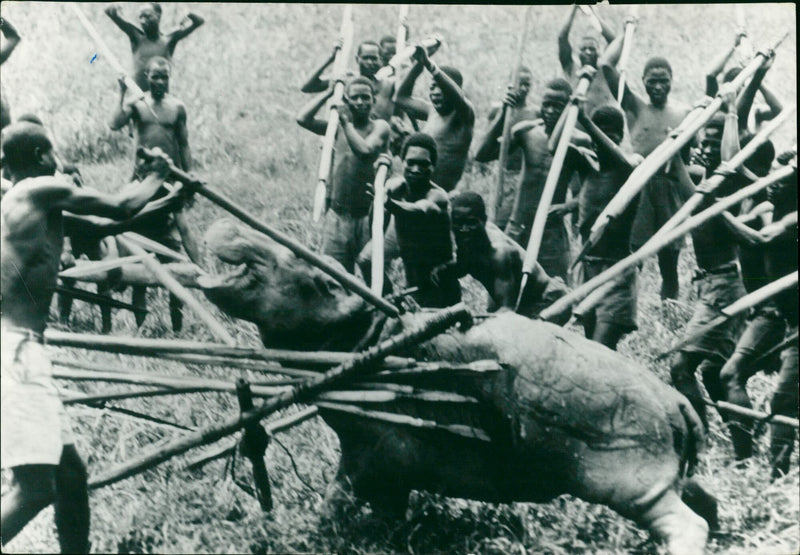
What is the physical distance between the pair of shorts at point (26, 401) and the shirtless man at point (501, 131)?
3888mm

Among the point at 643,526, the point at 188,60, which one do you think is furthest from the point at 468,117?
the point at 643,526

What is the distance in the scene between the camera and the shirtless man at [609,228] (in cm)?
673

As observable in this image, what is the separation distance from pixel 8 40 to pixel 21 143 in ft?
6.66

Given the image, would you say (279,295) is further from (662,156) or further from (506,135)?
(506,135)

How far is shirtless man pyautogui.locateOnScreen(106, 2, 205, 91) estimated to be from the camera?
838cm

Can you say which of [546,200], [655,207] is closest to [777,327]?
[546,200]

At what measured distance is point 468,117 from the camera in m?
7.79

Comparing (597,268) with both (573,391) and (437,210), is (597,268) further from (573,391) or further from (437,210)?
(573,391)

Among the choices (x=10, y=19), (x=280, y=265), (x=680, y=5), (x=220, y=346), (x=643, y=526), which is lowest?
(x=643, y=526)

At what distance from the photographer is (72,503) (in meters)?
5.20

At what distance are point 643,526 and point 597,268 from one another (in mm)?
2328

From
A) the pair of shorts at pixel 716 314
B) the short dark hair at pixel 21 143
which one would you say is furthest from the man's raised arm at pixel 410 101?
the short dark hair at pixel 21 143

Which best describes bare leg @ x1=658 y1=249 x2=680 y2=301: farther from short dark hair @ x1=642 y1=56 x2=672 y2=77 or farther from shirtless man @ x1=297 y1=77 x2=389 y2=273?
shirtless man @ x1=297 y1=77 x2=389 y2=273

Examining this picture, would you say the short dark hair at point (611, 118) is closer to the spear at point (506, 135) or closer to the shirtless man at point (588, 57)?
the spear at point (506, 135)
